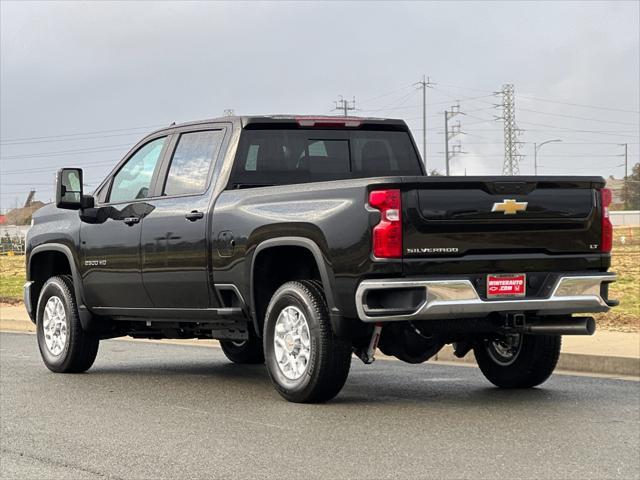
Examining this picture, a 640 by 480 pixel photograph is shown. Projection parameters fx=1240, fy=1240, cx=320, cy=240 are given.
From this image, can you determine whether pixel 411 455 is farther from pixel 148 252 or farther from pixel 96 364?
pixel 96 364

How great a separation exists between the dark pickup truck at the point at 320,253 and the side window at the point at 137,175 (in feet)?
0.06

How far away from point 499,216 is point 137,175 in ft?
12.8

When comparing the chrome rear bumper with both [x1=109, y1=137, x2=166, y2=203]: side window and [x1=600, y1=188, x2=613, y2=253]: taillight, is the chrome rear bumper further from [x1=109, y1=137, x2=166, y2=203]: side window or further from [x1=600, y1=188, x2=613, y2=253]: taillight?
[x1=109, y1=137, x2=166, y2=203]: side window

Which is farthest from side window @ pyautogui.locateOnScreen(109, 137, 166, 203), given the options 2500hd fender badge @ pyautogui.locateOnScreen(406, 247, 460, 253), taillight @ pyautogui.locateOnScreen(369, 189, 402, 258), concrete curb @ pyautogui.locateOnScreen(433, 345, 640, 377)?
concrete curb @ pyautogui.locateOnScreen(433, 345, 640, 377)

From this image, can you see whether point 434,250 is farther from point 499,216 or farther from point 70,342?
point 70,342

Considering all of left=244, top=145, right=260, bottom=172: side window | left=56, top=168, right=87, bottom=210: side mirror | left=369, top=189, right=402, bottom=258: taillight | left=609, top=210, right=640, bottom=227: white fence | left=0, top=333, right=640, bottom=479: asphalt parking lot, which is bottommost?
left=609, top=210, right=640, bottom=227: white fence

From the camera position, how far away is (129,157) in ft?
37.9

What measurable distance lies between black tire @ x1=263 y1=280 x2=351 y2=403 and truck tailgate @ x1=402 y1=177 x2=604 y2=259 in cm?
92

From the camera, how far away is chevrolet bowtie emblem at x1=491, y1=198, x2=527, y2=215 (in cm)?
886

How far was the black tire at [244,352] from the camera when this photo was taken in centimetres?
1262

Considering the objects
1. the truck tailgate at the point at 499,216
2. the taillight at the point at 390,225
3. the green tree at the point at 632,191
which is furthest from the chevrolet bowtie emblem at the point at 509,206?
the green tree at the point at 632,191

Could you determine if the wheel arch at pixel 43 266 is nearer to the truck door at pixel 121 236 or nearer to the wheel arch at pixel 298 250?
the truck door at pixel 121 236

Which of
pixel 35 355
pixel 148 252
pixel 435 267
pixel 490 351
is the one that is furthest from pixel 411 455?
pixel 35 355

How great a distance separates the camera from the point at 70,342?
463 inches
